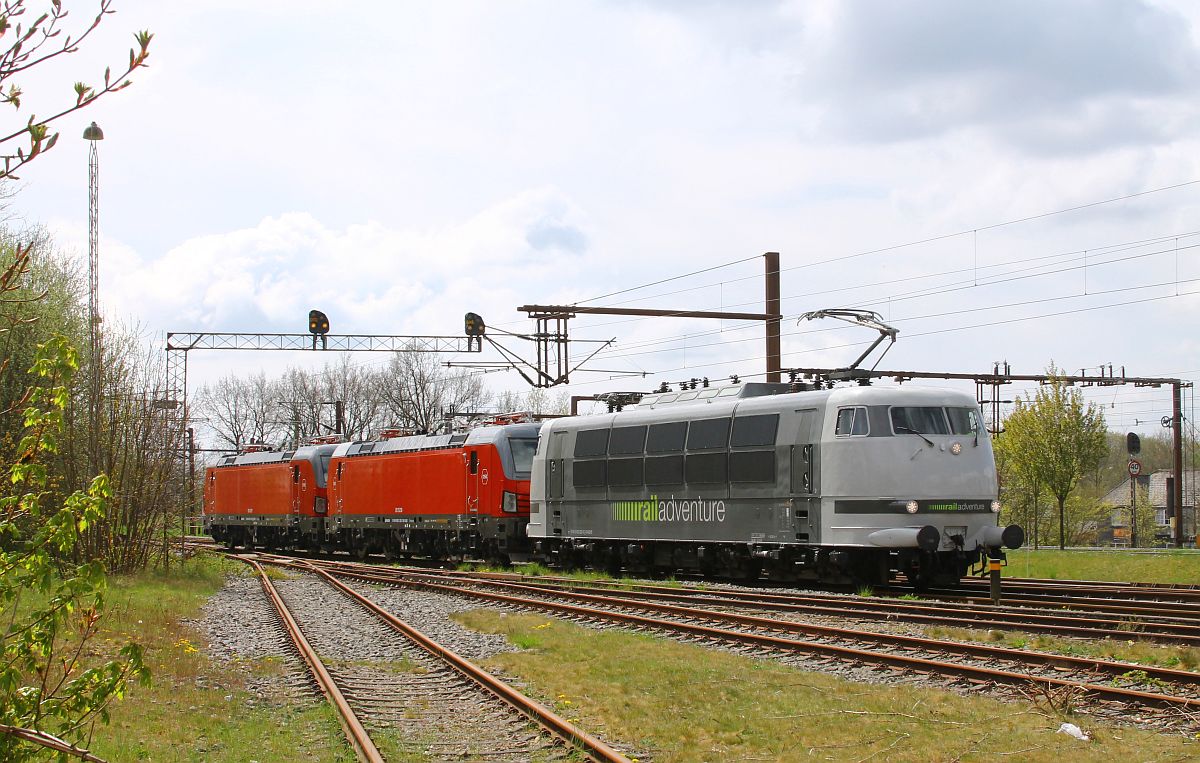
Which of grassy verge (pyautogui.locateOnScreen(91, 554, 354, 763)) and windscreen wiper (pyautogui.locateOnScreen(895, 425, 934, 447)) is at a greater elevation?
windscreen wiper (pyautogui.locateOnScreen(895, 425, 934, 447))

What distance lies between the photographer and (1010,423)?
49.5m

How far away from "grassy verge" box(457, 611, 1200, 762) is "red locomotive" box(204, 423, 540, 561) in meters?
17.8

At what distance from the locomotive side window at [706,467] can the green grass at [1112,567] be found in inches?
386

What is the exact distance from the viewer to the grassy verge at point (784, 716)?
8.70 m

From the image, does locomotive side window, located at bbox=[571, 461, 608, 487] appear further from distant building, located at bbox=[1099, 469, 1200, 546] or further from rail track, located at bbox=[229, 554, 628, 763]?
distant building, located at bbox=[1099, 469, 1200, 546]

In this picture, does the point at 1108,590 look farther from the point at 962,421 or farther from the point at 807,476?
the point at 807,476

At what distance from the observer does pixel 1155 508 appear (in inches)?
2798

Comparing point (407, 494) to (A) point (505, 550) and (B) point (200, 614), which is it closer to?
(A) point (505, 550)

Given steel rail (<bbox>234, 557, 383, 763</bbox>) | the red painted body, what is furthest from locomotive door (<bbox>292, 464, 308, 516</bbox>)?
steel rail (<bbox>234, 557, 383, 763</bbox>)

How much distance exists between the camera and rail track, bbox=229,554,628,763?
9.12 meters

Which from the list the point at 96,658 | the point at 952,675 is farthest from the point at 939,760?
the point at 96,658

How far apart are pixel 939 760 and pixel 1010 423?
1713 inches

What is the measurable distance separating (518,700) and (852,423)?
36.4 ft

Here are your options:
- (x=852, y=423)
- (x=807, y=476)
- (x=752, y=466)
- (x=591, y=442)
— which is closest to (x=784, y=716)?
(x=852, y=423)
